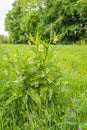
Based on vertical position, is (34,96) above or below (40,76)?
below

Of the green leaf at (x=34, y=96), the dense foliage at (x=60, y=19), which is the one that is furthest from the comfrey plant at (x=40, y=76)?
the dense foliage at (x=60, y=19)

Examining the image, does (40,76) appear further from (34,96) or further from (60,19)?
(60,19)

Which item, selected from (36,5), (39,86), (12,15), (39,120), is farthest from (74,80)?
(12,15)

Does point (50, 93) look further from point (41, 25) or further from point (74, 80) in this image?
point (41, 25)

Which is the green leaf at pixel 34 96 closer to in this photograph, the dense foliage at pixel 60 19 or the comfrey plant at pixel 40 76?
the comfrey plant at pixel 40 76

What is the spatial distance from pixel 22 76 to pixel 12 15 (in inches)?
1633

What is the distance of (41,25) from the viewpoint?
29531 mm

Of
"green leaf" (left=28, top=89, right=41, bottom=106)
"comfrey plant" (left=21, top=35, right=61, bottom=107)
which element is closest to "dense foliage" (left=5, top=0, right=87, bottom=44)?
"comfrey plant" (left=21, top=35, right=61, bottom=107)

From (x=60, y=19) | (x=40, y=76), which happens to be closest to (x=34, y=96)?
(x=40, y=76)

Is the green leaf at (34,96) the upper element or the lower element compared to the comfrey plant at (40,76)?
lower

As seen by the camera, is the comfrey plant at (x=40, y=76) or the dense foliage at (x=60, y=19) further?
the dense foliage at (x=60, y=19)

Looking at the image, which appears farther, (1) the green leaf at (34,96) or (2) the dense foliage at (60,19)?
(2) the dense foliage at (60,19)

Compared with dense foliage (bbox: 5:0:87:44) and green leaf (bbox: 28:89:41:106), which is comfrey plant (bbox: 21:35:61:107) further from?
dense foliage (bbox: 5:0:87:44)

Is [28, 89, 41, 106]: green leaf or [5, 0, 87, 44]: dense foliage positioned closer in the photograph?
[28, 89, 41, 106]: green leaf
